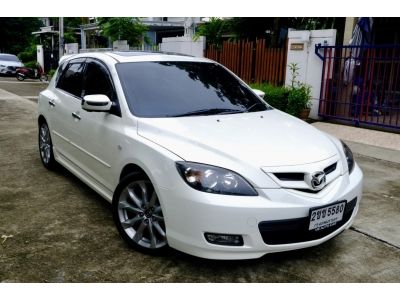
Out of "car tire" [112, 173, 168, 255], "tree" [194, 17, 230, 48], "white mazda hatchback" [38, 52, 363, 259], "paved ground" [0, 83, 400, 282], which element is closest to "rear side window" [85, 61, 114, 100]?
"white mazda hatchback" [38, 52, 363, 259]

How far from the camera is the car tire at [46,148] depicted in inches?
225

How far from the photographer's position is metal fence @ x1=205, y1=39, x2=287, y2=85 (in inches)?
438

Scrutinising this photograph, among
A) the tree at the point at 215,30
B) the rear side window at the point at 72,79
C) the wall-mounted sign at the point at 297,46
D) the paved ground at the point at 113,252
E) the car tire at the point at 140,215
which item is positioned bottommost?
the paved ground at the point at 113,252

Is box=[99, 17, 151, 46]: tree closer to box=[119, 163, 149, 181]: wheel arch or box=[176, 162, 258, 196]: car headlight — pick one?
box=[119, 163, 149, 181]: wheel arch

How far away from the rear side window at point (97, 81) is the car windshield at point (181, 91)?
171 mm

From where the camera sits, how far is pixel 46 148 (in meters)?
5.86

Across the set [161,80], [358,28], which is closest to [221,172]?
[161,80]

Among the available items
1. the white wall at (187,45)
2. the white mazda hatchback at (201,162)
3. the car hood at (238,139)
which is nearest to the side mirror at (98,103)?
the white mazda hatchback at (201,162)

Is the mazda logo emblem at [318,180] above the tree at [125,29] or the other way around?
the other way around

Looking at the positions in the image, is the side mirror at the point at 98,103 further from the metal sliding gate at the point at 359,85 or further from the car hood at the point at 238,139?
the metal sliding gate at the point at 359,85

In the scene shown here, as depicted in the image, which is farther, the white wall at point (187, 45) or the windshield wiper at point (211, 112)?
the white wall at point (187, 45)

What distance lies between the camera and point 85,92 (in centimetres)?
464

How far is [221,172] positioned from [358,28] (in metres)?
8.45

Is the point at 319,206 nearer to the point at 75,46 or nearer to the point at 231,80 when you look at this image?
the point at 231,80
